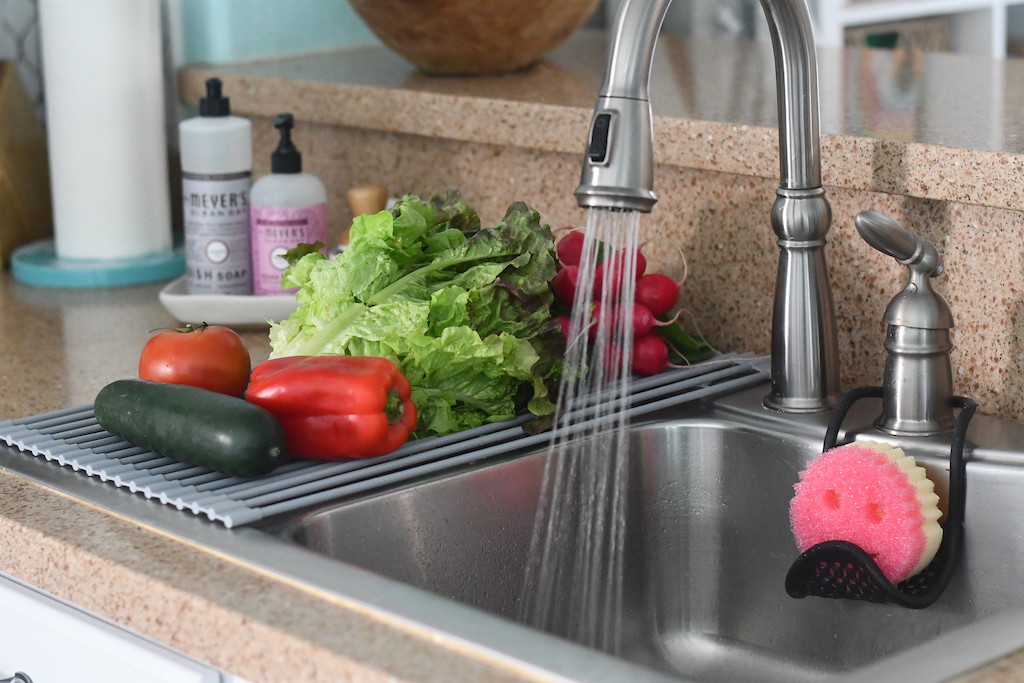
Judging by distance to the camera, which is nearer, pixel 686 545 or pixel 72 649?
pixel 72 649

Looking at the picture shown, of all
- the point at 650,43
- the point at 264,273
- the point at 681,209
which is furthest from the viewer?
the point at 264,273

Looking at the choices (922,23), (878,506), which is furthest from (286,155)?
(922,23)

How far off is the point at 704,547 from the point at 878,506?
0.69ft

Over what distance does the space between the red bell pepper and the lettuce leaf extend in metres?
0.05

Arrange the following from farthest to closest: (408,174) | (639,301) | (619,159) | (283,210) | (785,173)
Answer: (408,174), (283,210), (639,301), (785,173), (619,159)

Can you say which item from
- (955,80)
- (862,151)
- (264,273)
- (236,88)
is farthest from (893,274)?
(236,88)

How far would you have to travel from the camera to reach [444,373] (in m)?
1.09

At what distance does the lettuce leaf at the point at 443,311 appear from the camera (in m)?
1.07

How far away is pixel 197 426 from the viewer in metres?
0.97

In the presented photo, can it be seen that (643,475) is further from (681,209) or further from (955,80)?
(955,80)

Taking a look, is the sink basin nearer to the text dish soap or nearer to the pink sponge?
the pink sponge

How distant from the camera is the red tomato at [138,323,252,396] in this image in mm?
1096

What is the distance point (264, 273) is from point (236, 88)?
1.20 ft

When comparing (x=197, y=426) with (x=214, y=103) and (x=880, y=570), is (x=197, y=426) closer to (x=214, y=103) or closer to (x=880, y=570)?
(x=880, y=570)
